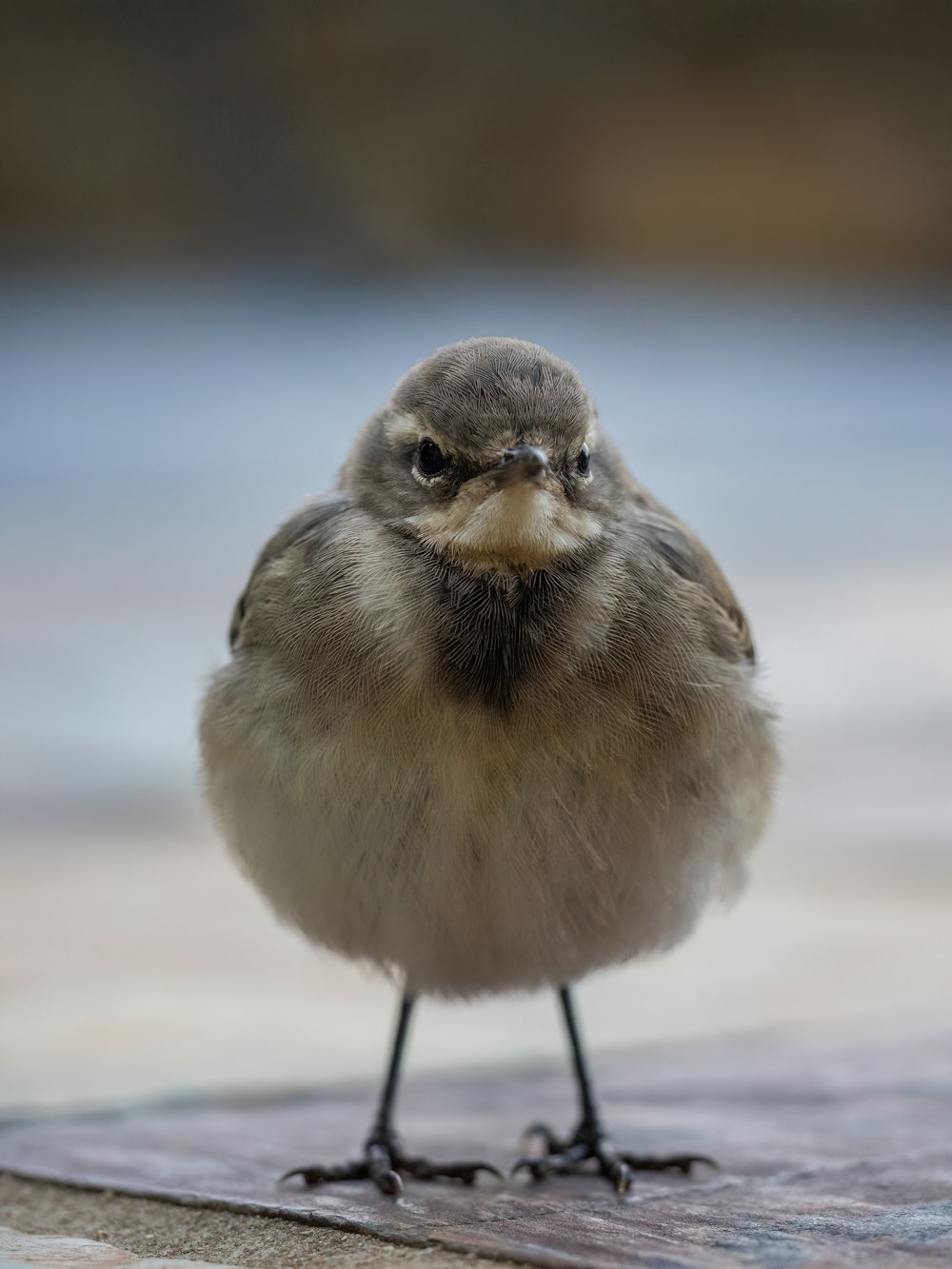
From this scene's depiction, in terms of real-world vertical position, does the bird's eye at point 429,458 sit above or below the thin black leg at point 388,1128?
above

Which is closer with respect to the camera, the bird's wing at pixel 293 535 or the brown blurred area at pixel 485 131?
the bird's wing at pixel 293 535

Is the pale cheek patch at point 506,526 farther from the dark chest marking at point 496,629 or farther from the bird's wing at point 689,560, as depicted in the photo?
the bird's wing at point 689,560

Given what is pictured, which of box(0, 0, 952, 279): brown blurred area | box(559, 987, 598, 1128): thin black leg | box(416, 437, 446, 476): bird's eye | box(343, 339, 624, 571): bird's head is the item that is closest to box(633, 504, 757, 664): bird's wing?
box(343, 339, 624, 571): bird's head

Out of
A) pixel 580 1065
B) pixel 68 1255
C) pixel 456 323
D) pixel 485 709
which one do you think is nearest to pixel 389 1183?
pixel 580 1065

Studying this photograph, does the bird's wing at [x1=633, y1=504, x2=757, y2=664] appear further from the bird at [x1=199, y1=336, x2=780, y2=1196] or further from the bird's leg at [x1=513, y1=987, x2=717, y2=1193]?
the bird's leg at [x1=513, y1=987, x2=717, y2=1193]

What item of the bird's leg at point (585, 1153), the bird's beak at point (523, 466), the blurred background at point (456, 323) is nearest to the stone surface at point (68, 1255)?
the bird's leg at point (585, 1153)

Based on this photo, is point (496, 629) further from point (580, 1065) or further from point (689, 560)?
point (580, 1065)
